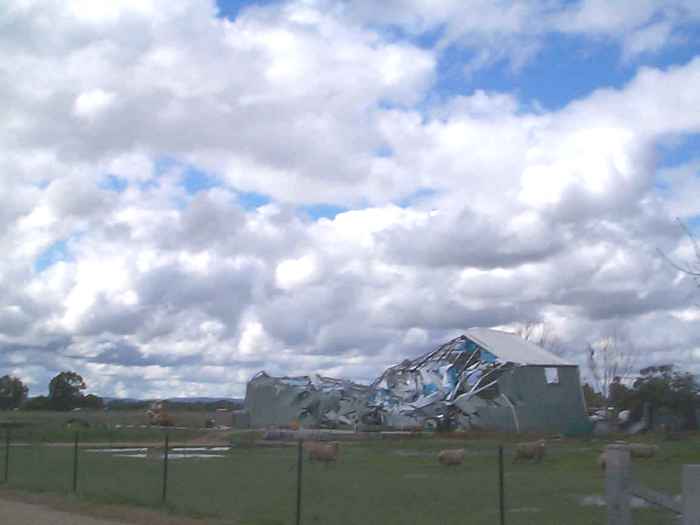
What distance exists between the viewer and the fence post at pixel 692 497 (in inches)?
320

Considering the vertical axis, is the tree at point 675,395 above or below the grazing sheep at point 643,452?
above

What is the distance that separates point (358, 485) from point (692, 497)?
16819 millimetres

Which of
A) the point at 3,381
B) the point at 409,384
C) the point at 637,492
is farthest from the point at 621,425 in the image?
the point at 3,381

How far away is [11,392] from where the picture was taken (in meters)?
135

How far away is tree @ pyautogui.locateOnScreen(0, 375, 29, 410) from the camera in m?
133

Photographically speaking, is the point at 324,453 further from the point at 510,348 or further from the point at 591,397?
the point at 591,397

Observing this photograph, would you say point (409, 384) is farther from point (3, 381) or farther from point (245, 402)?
point (3, 381)

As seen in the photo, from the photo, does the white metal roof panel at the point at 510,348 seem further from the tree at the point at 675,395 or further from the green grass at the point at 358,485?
the green grass at the point at 358,485

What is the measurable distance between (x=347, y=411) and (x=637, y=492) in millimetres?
63652

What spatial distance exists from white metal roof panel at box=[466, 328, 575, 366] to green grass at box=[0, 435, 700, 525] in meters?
34.9

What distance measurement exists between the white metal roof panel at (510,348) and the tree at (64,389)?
2587 inches

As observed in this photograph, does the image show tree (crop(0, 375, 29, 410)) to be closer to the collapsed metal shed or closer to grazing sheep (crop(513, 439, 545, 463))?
the collapsed metal shed

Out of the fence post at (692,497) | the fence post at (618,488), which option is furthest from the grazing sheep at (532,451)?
the fence post at (692,497)

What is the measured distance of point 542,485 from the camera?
80.4 ft
